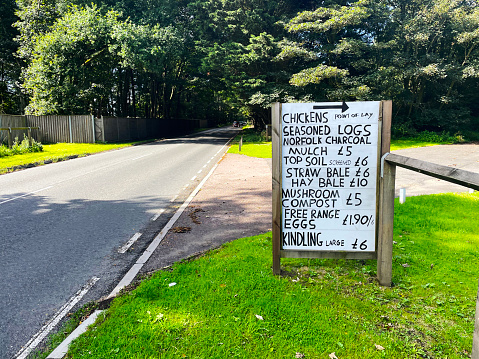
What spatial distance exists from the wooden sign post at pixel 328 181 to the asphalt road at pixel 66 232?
254cm

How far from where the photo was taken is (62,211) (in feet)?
26.0

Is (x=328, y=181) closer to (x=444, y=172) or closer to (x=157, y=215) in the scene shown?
(x=444, y=172)

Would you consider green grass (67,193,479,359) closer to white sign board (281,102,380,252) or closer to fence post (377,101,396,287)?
fence post (377,101,396,287)

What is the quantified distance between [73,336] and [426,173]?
373 centimetres

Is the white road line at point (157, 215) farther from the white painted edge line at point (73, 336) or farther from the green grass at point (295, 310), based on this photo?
the white painted edge line at point (73, 336)

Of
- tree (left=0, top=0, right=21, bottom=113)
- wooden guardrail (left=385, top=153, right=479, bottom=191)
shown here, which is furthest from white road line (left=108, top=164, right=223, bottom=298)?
tree (left=0, top=0, right=21, bottom=113)

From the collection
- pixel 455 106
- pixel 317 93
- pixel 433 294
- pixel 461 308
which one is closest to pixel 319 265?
pixel 433 294

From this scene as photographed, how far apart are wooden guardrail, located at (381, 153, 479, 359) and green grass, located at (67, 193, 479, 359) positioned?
2.46 ft

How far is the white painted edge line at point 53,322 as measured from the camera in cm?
313

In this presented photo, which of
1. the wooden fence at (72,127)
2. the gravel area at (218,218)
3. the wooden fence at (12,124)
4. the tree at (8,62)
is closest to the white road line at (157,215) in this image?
the gravel area at (218,218)

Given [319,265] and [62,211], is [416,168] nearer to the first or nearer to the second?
[319,265]

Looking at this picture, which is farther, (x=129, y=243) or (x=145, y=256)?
(x=129, y=243)

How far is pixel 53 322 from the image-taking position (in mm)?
3588

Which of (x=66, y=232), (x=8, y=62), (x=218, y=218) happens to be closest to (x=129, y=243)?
(x=66, y=232)
